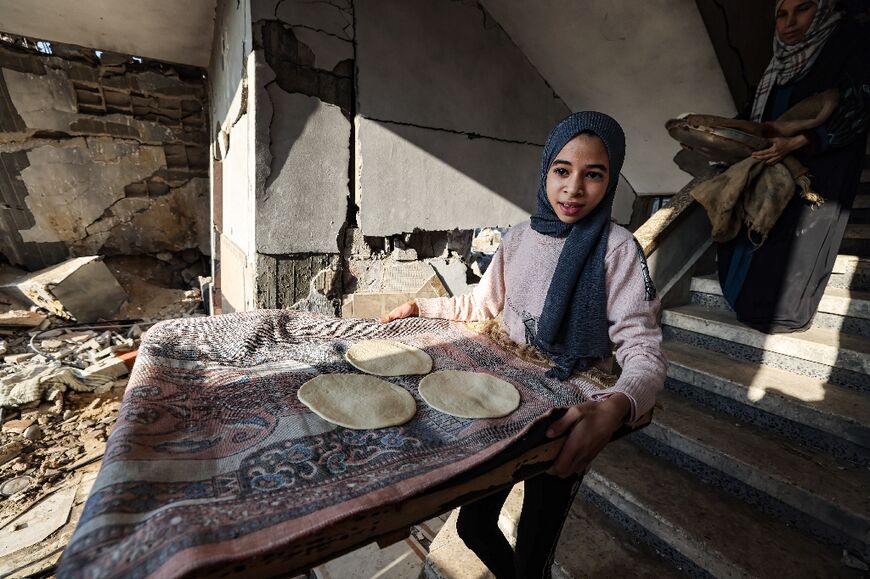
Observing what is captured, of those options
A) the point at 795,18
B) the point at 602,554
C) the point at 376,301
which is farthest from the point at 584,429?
the point at 795,18

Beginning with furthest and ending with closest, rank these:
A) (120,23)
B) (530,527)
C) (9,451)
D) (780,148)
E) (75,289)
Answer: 1. (75,289)
2. (120,23)
3. (9,451)
4. (780,148)
5. (530,527)

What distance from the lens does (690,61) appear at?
2.96 m

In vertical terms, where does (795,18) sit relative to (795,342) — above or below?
above

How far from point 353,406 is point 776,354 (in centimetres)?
255

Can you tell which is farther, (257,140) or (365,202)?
(365,202)

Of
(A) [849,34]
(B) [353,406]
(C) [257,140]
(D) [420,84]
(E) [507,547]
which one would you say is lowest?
(E) [507,547]

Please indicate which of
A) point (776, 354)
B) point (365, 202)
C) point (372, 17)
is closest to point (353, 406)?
point (365, 202)

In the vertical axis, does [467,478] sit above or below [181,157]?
below

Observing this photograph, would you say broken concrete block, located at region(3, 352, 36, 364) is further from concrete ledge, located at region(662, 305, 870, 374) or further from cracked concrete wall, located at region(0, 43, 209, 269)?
concrete ledge, located at region(662, 305, 870, 374)

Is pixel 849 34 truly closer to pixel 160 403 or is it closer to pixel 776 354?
pixel 776 354

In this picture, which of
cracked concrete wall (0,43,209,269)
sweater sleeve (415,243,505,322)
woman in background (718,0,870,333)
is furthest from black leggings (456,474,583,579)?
→ cracked concrete wall (0,43,209,269)

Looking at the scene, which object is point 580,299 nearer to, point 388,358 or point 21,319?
point 388,358

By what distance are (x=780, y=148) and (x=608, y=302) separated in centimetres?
207

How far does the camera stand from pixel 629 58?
3125 mm
